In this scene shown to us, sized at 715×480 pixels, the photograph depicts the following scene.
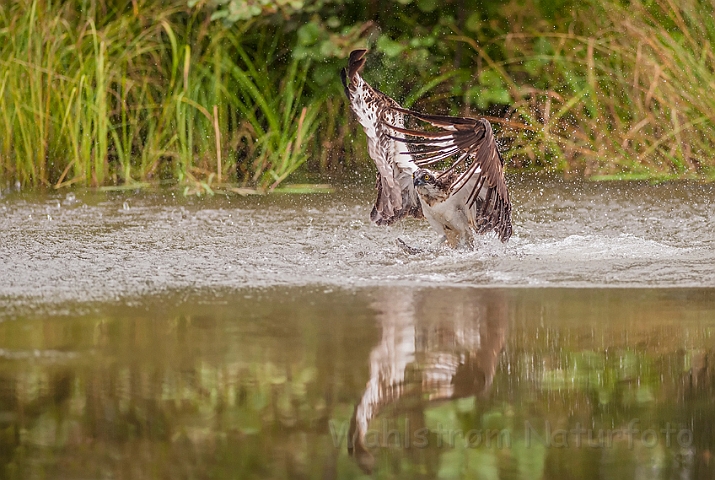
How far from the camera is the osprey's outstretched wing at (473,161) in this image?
18.2ft

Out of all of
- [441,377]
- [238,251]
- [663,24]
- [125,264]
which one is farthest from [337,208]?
[441,377]

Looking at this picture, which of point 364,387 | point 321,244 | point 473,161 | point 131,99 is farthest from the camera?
point 131,99

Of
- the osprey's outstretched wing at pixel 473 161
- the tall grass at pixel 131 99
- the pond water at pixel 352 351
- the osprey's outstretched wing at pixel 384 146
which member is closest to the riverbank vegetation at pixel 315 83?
the tall grass at pixel 131 99

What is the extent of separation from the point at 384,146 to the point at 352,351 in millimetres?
1981

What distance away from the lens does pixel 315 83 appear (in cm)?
1018

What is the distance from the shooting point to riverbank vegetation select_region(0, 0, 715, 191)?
349 inches

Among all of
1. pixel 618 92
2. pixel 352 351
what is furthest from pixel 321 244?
pixel 618 92

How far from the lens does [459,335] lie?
4.31 m

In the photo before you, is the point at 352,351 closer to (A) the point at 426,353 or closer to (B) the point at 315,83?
(A) the point at 426,353

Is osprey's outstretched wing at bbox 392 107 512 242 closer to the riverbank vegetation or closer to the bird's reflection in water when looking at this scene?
the bird's reflection in water

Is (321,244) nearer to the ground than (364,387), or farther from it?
farther from it

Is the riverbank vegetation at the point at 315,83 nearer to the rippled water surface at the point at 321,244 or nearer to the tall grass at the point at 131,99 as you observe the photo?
the tall grass at the point at 131,99

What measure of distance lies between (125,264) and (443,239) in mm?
1544

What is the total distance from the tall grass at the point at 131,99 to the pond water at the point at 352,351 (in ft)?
5.43
